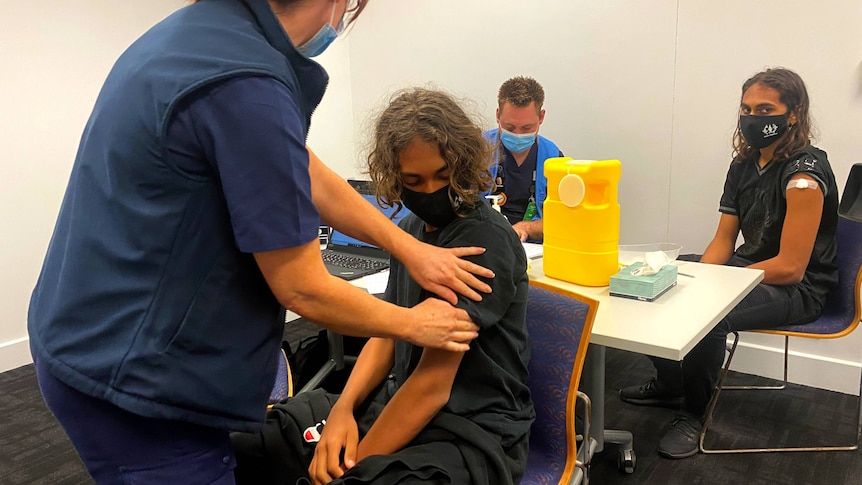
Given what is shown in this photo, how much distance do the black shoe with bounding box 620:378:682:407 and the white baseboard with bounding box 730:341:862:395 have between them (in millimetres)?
563

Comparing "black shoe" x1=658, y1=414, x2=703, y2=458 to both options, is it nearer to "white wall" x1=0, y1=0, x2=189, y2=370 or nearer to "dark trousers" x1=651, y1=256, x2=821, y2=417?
"dark trousers" x1=651, y1=256, x2=821, y2=417

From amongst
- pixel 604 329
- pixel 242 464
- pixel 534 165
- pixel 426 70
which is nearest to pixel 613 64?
pixel 534 165

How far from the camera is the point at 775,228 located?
2398 mm

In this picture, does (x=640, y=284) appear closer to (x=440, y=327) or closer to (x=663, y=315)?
(x=663, y=315)

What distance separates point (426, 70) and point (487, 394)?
10.1 ft

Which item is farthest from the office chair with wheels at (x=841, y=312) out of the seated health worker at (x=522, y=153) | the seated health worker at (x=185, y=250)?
the seated health worker at (x=185, y=250)

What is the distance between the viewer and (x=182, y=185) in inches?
31.6

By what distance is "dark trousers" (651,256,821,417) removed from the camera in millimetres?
2234

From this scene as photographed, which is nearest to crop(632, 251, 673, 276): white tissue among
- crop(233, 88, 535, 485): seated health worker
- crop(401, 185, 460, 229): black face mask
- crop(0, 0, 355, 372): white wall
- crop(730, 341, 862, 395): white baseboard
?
crop(233, 88, 535, 485): seated health worker

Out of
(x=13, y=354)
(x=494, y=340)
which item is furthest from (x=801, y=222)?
(x=13, y=354)

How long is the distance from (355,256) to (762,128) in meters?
1.66

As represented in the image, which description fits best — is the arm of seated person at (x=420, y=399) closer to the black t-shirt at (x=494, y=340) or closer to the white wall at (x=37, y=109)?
the black t-shirt at (x=494, y=340)

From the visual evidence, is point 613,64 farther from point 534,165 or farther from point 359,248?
point 359,248

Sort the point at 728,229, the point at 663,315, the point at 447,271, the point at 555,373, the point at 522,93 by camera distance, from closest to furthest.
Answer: the point at 447,271 → the point at 555,373 → the point at 663,315 → the point at 728,229 → the point at 522,93
